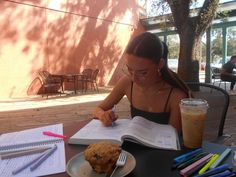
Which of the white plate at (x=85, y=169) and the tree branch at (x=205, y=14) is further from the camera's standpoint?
the tree branch at (x=205, y=14)

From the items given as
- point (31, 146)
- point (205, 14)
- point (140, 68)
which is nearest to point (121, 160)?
point (31, 146)

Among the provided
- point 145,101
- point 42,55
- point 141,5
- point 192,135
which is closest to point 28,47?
point 42,55

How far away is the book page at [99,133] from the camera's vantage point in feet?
3.82

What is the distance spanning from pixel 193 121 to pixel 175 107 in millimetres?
459

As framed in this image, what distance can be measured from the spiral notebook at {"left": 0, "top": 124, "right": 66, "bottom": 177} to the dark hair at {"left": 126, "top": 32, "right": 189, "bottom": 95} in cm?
54

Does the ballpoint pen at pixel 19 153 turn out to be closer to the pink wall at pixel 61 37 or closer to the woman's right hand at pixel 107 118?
the woman's right hand at pixel 107 118

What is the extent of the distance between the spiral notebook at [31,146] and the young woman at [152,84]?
27cm

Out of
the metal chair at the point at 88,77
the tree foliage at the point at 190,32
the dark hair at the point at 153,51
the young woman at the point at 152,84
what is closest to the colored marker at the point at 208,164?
the young woman at the point at 152,84

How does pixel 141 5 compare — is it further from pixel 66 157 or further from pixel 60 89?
pixel 66 157

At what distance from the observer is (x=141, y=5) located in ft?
44.9

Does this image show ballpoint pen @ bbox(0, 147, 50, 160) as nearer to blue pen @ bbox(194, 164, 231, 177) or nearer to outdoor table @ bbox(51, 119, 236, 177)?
outdoor table @ bbox(51, 119, 236, 177)

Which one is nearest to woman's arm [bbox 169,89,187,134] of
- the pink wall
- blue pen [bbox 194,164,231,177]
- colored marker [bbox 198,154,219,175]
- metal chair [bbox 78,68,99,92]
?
colored marker [bbox 198,154,219,175]

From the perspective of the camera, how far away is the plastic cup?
1.07 m

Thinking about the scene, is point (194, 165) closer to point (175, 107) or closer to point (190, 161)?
point (190, 161)
